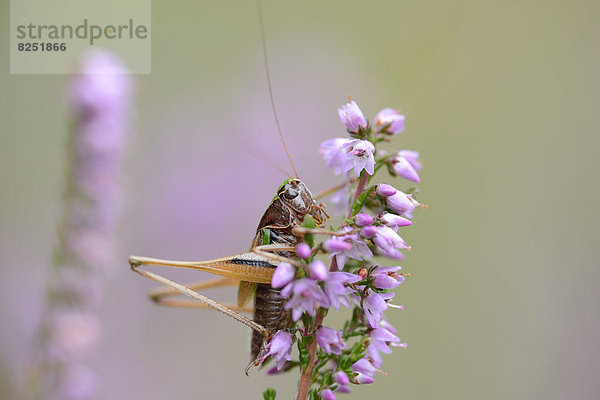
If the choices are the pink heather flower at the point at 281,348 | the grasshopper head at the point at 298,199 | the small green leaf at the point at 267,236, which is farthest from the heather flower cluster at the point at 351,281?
the small green leaf at the point at 267,236

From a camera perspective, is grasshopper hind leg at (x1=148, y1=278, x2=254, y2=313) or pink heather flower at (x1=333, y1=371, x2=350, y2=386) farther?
grasshopper hind leg at (x1=148, y1=278, x2=254, y2=313)

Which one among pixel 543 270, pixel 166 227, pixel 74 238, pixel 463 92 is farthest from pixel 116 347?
pixel 463 92

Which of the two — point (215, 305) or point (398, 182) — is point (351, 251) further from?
point (398, 182)

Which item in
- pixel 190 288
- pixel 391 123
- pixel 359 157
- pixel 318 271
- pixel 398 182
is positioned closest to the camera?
pixel 318 271

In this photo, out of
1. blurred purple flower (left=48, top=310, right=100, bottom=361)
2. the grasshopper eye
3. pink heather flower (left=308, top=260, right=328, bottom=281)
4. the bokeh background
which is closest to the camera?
pink heather flower (left=308, top=260, right=328, bottom=281)

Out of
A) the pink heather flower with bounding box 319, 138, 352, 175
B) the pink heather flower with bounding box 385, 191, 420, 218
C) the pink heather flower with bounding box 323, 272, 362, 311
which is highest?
the pink heather flower with bounding box 319, 138, 352, 175

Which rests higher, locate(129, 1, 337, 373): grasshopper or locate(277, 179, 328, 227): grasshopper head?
locate(277, 179, 328, 227): grasshopper head

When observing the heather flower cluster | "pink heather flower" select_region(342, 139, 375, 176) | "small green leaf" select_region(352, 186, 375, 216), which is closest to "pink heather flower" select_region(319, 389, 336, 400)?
the heather flower cluster

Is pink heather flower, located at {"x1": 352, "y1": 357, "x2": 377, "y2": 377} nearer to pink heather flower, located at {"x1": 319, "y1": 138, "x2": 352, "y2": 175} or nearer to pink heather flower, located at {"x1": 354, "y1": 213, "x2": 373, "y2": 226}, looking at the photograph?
pink heather flower, located at {"x1": 354, "y1": 213, "x2": 373, "y2": 226}

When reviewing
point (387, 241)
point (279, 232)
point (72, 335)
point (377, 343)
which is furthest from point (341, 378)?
point (72, 335)
